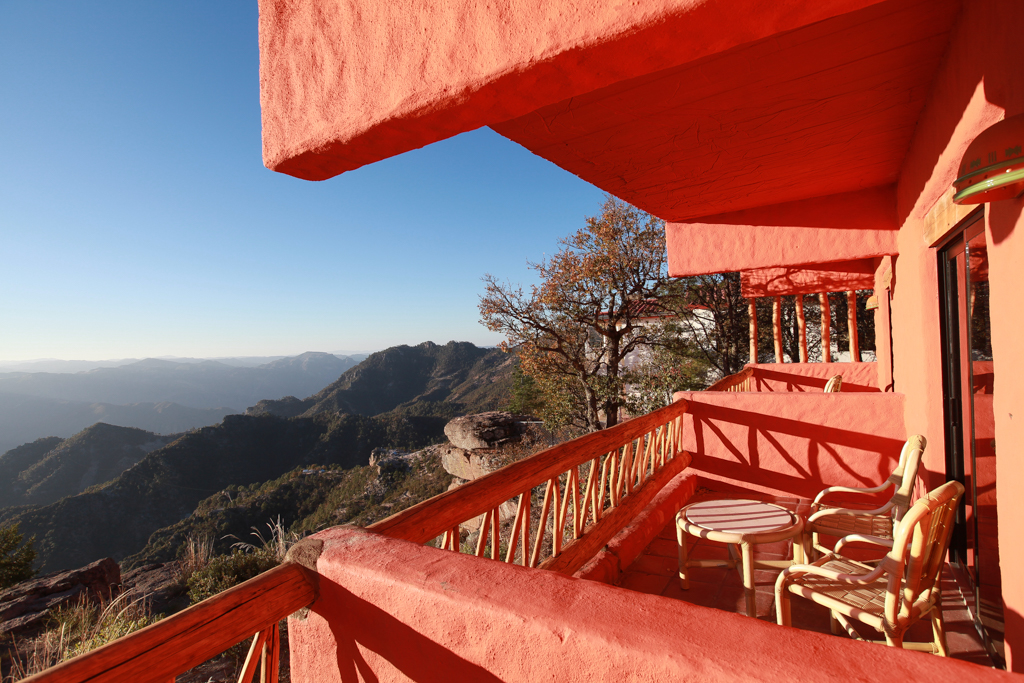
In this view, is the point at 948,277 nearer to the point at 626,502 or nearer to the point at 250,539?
the point at 626,502

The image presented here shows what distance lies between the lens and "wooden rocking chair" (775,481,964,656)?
1.70 m

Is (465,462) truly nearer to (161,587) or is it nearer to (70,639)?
(161,587)

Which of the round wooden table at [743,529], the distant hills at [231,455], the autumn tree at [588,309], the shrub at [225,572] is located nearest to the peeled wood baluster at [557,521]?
the round wooden table at [743,529]

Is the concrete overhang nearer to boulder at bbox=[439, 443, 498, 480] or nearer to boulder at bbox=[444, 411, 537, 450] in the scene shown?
boulder at bbox=[439, 443, 498, 480]

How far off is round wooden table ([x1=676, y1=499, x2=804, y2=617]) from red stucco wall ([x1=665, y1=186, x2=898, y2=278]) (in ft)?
8.46

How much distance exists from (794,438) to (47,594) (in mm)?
14834

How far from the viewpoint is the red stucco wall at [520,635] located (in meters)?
0.80

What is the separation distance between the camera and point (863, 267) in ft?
21.0

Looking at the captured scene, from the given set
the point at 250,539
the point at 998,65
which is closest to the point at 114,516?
the point at 250,539

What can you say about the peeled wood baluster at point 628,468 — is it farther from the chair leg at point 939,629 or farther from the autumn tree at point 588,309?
the autumn tree at point 588,309

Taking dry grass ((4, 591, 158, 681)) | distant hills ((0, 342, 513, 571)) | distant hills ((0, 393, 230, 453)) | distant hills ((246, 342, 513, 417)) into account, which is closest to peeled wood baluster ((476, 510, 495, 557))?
dry grass ((4, 591, 158, 681))

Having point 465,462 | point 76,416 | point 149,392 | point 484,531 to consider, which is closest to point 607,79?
point 484,531

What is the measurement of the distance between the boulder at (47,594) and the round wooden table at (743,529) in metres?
11.6

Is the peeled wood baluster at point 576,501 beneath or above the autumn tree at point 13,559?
above
